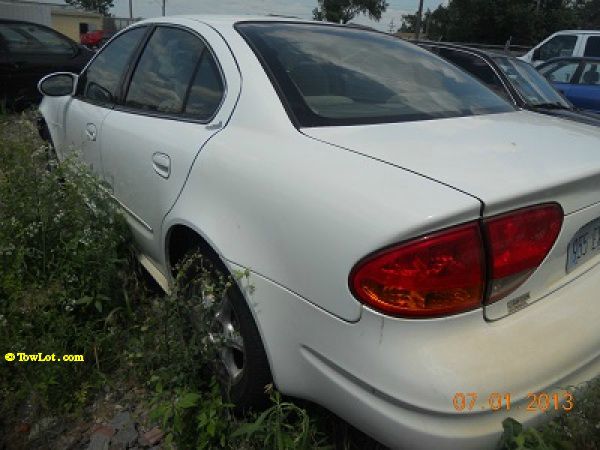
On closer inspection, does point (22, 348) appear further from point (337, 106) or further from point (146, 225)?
point (337, 106)

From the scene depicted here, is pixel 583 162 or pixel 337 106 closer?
pixel 583 162

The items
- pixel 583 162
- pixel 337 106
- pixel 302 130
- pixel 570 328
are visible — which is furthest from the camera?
pixel 337 106

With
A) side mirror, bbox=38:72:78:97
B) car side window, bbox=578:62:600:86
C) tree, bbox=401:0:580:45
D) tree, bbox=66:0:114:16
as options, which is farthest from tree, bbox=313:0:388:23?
side mirror, bbox=38:72:78:97

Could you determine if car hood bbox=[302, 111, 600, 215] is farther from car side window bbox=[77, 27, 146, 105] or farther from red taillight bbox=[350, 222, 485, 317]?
car side window bbox=[77, 27, 146, 105]

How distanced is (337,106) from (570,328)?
1097mm

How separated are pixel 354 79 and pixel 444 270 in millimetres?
1149

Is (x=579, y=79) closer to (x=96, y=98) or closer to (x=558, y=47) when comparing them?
(x=558, y=47)

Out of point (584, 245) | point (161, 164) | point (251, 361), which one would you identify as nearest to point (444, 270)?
point (584, 245)

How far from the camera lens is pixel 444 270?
1371 mm

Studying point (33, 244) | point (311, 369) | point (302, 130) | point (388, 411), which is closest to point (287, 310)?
point (311, 369)

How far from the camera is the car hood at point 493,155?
4.71ft

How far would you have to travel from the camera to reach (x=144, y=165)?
2436 mm

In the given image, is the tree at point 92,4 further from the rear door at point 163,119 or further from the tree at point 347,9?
the rear door at point 163,119

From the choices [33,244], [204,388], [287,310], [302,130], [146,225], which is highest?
[302,130]
